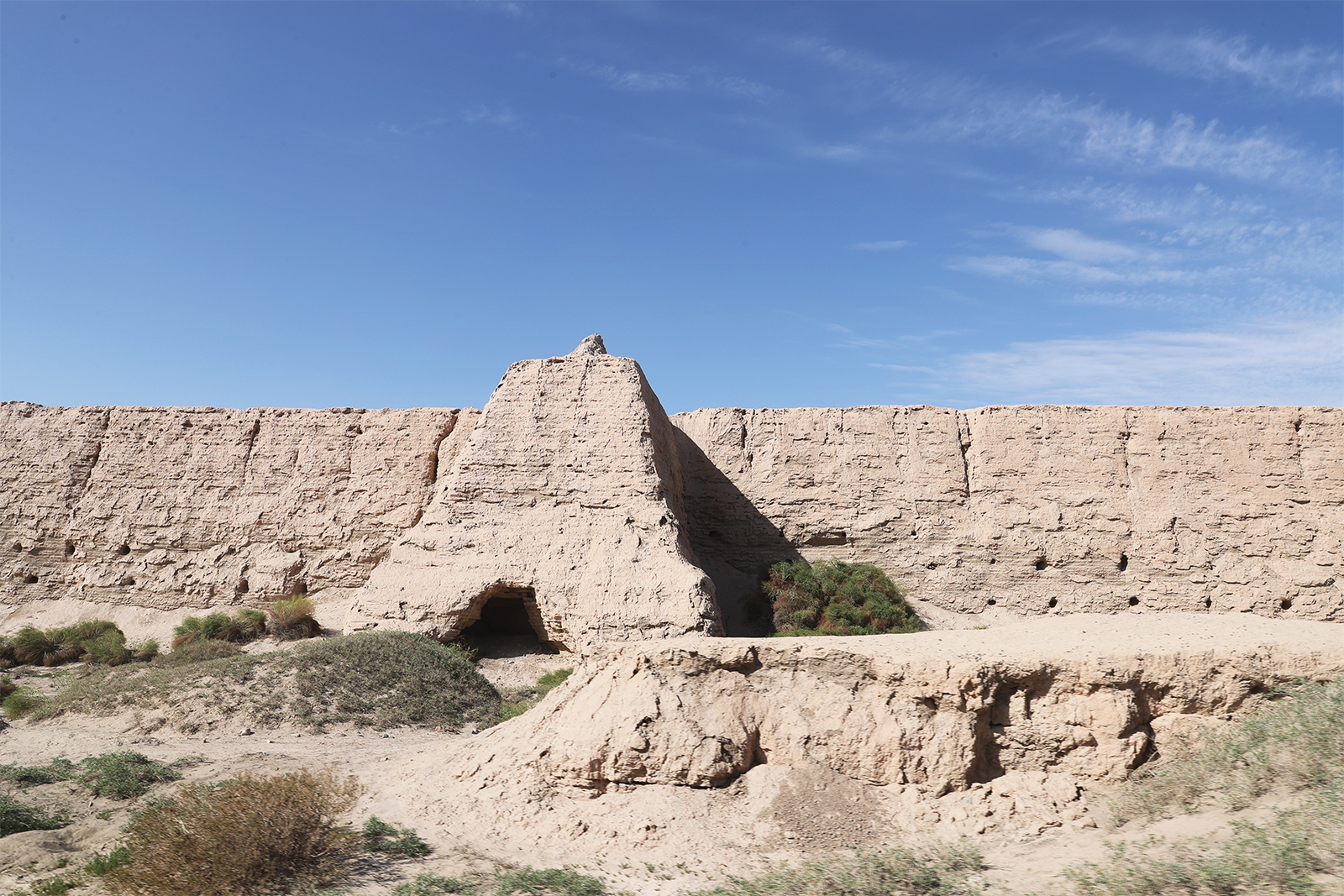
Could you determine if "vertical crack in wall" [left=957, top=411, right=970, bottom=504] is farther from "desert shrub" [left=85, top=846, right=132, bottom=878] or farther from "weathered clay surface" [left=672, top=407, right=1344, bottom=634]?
"desert shrub" [left=85, top=846, right=132, bottom=878]

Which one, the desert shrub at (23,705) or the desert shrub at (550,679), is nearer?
the desert shrub at (23,705)

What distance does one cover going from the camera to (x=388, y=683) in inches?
444

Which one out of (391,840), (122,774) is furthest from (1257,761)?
(122,774)

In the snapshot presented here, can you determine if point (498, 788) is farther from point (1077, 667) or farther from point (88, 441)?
point (88, 441)

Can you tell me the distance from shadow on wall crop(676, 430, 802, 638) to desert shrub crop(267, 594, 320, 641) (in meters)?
6.78

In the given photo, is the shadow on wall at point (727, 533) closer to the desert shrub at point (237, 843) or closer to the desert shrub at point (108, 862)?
the desert shrub at point (237, 843)

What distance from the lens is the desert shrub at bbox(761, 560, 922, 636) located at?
45.6 ft

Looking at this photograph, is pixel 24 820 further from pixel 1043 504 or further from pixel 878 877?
pixel 1043 504

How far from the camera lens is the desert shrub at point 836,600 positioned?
13.9 metres

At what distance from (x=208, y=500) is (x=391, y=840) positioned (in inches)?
474

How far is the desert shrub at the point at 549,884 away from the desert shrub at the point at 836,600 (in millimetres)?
7602

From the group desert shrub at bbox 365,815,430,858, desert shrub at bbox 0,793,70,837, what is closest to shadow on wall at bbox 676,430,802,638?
desert shrub at bbox 365,815,430,858

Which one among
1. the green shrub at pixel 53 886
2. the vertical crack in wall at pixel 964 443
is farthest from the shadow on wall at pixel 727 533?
the green shrub at pixel 53 886

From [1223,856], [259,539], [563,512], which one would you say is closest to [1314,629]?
[1223,856]
